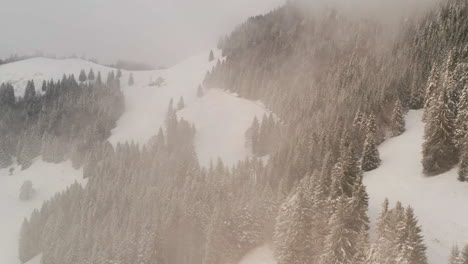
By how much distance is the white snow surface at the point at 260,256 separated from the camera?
227ft

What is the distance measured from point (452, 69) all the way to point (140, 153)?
89607 mm

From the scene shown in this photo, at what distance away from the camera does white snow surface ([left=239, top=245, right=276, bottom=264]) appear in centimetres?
6919

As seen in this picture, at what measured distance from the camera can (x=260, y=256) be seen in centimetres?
7156

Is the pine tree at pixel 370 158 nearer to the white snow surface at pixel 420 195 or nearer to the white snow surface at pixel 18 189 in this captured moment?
the white snow surface at pixel 420 195

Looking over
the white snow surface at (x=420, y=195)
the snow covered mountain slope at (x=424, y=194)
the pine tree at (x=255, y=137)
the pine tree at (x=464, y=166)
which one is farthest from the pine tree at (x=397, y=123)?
the pine tree at (x=255, y=137)

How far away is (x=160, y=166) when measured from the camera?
117 m

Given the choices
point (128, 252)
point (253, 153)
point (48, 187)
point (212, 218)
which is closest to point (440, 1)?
point (253, 153)

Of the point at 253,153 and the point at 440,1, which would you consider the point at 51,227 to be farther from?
the point at 440,1

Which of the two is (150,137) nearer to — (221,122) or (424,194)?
(221,122)

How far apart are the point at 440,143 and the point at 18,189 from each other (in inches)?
5155

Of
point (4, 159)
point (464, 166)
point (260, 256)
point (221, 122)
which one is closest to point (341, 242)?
point (464, 166)

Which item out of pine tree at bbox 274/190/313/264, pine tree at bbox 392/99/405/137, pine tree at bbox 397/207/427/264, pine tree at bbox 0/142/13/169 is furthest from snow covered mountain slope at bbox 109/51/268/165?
pine tree at bbox 397/207/427/264

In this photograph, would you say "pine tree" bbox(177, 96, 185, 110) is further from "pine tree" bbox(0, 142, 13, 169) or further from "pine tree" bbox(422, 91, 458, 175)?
"pine tree" bbox(422, 91, 458, 175)

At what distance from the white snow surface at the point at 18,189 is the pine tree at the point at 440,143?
3881 inches
